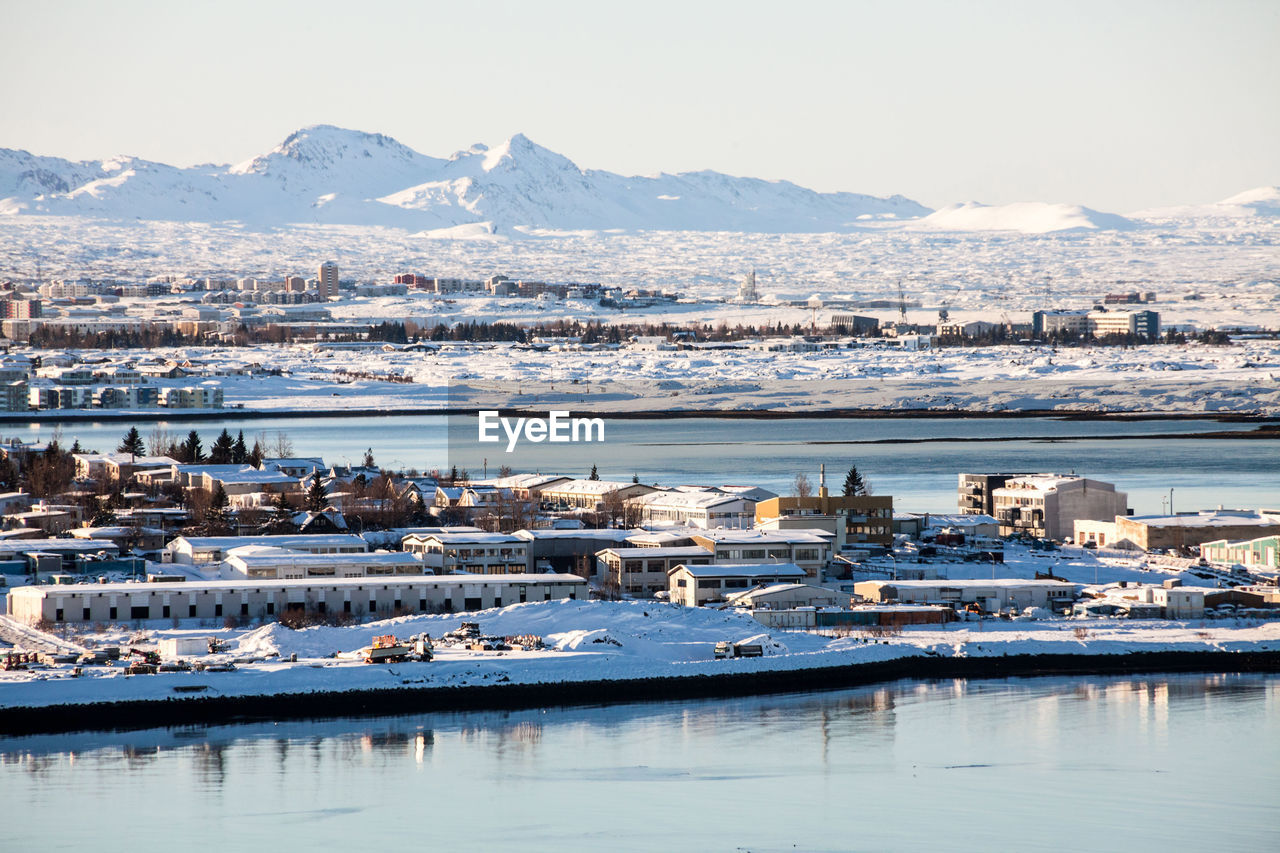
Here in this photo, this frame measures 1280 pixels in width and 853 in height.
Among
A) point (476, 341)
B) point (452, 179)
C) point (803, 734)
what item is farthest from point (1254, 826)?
point (452, 179)

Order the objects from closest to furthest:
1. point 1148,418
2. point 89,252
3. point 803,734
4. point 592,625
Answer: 1. point 803,734
2. point 592,625
3. point 1148,418
4. point 89,252

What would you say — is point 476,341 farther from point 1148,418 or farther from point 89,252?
point 89,252

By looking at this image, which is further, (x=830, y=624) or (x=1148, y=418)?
(x=1148, y=418)

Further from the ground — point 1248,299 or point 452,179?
point 452,179

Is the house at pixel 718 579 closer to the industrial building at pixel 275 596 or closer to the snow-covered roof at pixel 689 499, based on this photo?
the industrial building at pixel 275 596

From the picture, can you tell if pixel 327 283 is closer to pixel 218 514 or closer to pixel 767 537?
pixel 218 514

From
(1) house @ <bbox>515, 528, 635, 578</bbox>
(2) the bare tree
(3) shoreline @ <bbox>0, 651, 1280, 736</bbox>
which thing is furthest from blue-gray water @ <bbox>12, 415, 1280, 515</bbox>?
(3) shoreline @ <bbox>0, 651, 1280, 736</bbox>

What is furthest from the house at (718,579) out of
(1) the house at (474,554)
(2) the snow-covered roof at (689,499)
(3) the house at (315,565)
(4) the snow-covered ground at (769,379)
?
(4) the snow-covered ground at (769,379)
